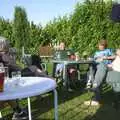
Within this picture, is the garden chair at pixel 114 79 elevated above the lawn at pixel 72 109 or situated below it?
above

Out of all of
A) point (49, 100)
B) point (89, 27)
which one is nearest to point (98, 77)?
point (49, 100)

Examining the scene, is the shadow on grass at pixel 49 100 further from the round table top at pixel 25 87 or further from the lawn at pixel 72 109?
the round table top at pixel 25 87

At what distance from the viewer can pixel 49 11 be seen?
23.9m

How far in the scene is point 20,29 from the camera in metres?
20.4

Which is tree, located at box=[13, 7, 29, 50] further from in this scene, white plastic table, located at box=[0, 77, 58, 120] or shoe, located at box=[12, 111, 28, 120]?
white plastic table, located at box=[0, 77, 58, 120]

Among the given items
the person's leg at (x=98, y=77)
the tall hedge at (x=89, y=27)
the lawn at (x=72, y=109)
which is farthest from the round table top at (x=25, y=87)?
the tall hedge at (x=89, y=27)

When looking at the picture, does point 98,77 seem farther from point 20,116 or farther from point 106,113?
point 20,116

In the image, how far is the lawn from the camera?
17.4 ft

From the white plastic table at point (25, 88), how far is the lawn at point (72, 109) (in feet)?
5.71

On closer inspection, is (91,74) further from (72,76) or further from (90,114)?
(90,114)

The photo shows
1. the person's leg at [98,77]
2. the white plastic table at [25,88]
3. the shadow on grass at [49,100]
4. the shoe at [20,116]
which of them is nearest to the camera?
the white plastic table at [25,88]

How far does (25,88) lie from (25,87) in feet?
0.17

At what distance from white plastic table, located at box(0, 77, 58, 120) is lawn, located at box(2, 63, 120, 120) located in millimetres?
1739

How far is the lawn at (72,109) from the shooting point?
5295 mm
